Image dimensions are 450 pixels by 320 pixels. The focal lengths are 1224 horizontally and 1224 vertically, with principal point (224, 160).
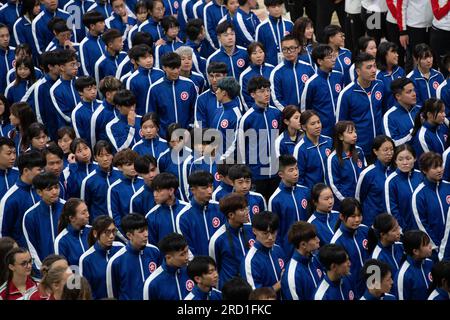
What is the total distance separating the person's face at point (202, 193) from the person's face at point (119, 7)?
15.9 ft

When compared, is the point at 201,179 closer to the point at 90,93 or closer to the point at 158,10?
the point at 90,93

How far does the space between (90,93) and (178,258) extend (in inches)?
126

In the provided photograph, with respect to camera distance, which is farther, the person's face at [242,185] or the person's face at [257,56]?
the person's face at [257,56]

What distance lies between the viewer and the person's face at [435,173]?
29.7ft

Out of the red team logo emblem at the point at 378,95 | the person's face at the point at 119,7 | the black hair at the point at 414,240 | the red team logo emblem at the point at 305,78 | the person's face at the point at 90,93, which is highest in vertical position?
the black hair at the point at 414,240

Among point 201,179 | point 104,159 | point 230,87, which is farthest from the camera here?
point 230,87

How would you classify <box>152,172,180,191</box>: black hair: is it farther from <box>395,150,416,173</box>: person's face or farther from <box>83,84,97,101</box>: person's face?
<box>83,84,97,101</box>: person's face

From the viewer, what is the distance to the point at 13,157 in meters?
9.65

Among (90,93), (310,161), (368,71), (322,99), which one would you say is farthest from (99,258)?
(368,71)

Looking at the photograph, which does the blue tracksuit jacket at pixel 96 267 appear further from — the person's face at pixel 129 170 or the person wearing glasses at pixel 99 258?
the person's face at pixel 129 170

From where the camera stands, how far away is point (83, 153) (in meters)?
9.77

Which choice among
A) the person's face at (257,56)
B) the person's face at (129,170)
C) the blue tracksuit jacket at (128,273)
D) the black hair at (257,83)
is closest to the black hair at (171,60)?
the person's face at (257,56)

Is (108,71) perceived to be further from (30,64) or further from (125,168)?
(125,168)
